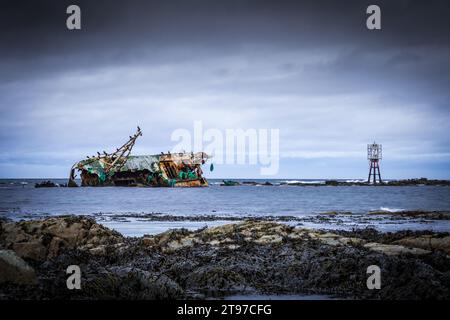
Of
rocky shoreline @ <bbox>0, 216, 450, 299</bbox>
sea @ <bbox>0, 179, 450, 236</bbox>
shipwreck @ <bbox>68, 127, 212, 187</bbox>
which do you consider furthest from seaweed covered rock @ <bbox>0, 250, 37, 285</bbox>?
shipwreck @ <bbox>68, 127, 212, 187</bbox>

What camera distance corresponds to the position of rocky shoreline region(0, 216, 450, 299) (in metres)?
9.88

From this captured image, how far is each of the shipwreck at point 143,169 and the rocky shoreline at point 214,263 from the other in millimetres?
64704

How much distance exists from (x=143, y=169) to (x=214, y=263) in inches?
2903

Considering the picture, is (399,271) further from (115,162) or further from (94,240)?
(115,162)

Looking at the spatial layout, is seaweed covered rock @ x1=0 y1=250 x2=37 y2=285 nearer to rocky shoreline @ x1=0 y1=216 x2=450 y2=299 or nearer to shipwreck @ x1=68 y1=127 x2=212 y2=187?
rocky shoreline @ x1=0 y1=216 x2=450 y2=299

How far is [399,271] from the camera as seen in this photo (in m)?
10.9

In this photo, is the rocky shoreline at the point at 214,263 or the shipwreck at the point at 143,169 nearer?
the rocky shoreline at the point at 214,263

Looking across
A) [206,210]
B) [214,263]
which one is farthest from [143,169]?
[214,263]

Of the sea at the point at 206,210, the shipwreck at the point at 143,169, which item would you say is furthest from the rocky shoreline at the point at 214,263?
the shipwreck at the point at 143,169

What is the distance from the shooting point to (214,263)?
1284 cm

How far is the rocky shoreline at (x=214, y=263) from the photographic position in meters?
9.88

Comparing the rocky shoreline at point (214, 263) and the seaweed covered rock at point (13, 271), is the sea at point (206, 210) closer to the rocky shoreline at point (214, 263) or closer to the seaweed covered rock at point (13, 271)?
the rocky shoreline at point (214, 263)
